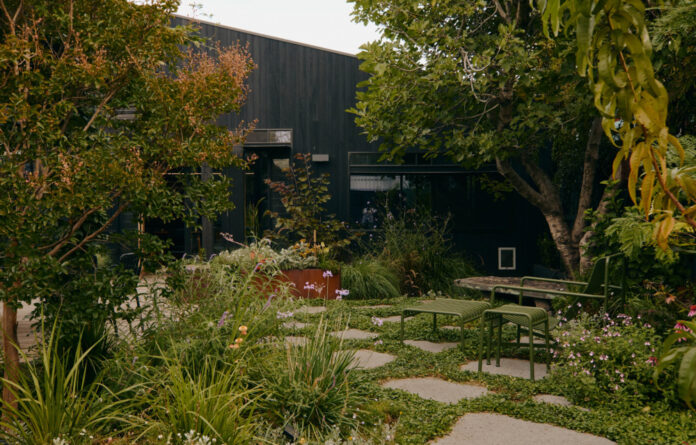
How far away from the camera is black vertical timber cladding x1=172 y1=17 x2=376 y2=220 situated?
9.38 meters

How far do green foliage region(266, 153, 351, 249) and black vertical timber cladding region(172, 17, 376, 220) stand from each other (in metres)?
0.29

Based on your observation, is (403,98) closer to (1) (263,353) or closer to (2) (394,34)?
(2) (394,34)

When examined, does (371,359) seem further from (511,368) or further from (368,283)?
(368,283)

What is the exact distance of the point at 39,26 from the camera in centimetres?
293

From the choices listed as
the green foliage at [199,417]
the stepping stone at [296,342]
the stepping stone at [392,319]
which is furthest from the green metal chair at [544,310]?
the green foliage at [199,417]

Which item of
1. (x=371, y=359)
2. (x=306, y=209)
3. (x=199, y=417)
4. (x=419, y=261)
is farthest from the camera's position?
(x=306, y=209)

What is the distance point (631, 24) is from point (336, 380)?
244 centimetres

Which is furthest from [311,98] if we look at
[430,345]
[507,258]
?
[430,345]

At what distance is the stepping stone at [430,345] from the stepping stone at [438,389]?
31.7 inches

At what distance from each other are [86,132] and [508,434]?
118 inches

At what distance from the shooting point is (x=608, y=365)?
330 cm

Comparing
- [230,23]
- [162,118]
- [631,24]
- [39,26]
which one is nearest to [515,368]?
[162,118]

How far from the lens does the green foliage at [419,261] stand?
7625mm

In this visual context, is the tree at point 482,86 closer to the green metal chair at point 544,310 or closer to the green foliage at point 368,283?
the green foliage at point 368,283
